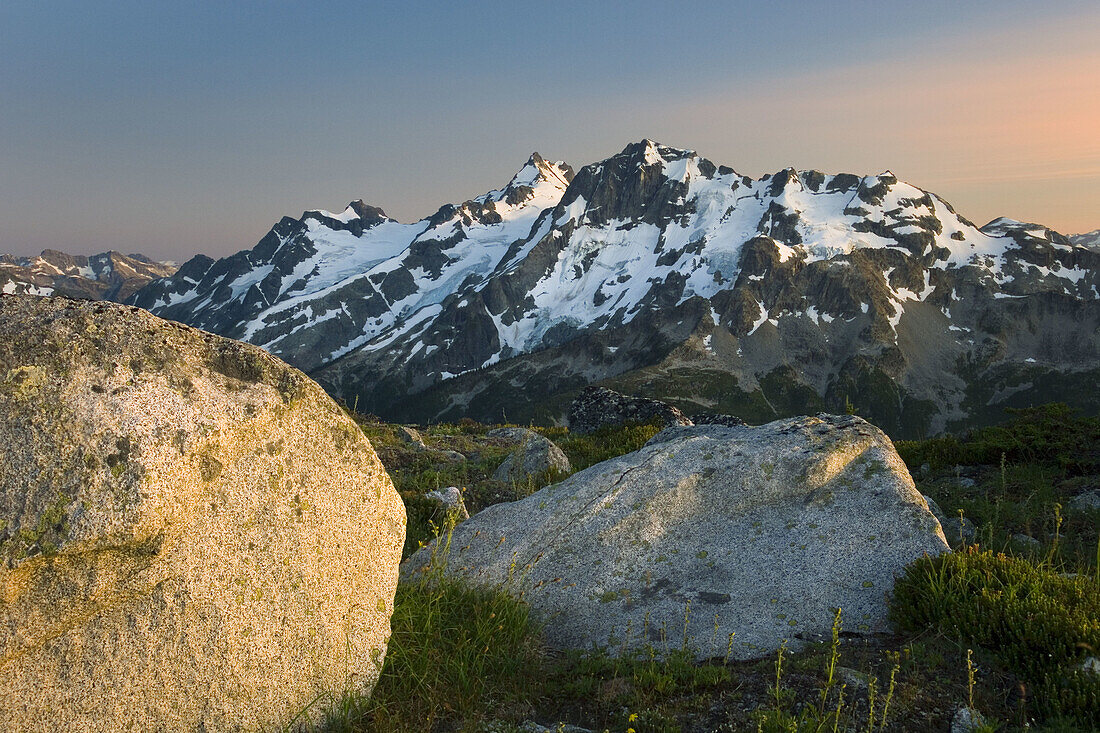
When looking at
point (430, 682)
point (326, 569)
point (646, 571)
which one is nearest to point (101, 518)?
point (326, 569)

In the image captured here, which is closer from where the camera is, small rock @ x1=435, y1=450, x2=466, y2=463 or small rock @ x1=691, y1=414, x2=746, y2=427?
small rock @ x1=435, y1=450, x2=466, y2=463

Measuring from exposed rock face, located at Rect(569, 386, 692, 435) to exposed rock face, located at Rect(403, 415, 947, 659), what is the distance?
13.1 meters

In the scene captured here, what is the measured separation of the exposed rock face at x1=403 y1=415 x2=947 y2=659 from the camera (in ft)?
25.1

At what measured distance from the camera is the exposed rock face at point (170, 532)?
4.64 meters

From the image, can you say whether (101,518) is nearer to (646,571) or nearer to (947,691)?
(646,571)

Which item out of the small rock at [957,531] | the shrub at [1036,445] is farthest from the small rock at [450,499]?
the shrub at [1036,445]

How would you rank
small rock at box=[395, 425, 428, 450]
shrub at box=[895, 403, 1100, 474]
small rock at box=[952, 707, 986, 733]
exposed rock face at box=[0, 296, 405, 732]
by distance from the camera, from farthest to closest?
small rock at box=[395, 425, 428, 450]
shrub at box=[895, 403, 1100, 474]
small rock at box=[952, 707, 986, 733]
exposed rock face at box=[0, 296, 405, 732]

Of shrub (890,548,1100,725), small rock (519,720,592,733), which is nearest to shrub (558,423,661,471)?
shrub (890,548,1100,725)

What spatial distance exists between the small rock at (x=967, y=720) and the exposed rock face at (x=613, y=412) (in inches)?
692

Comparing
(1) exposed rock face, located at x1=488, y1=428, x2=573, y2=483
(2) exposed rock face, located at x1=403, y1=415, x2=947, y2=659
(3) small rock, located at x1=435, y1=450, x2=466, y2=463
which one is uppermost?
(2) exposed rock face, located at x1=403, y1=415, x2=947, y2=659

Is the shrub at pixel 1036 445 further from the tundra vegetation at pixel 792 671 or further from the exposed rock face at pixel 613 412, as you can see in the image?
the exposed rock face at pixel 613 412

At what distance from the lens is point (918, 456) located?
16.7 m

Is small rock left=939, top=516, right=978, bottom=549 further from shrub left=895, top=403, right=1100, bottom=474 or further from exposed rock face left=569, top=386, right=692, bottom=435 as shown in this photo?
exposed rock face left=569, top=386, right=692, bottom=435

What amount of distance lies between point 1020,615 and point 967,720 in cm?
159
